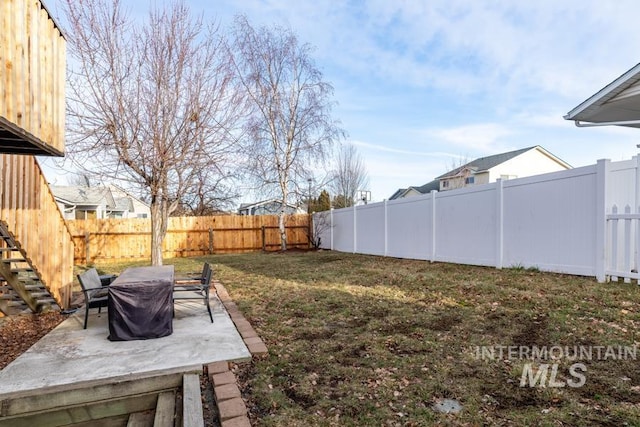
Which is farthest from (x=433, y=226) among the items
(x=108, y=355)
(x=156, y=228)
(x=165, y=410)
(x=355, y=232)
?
(x=165, y=410)

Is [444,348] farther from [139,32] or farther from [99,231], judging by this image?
[99,231]

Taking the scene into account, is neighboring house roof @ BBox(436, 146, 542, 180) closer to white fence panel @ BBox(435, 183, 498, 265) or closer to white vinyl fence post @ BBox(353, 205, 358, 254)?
white vinyl fence post @ BBox(353, 205, 358, 254)

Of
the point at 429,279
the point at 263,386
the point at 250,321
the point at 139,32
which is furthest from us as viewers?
the point at 139,32

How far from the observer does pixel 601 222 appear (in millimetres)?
5215

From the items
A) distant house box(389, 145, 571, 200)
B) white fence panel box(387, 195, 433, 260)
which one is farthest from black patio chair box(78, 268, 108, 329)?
distant house box(389, 145, 571, 200)

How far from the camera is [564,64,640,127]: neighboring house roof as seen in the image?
6148mm

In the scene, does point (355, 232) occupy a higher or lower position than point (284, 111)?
lower

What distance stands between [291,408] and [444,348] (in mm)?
1642

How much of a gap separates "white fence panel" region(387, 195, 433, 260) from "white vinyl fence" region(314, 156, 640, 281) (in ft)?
0.09

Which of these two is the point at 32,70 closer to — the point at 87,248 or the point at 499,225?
the point at 499,225

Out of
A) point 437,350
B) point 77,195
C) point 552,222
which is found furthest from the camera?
point 77,195

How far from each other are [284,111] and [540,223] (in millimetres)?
11767

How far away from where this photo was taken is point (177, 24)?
7395 millimetres

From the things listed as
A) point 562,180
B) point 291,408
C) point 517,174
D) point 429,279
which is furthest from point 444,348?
point 517,174
